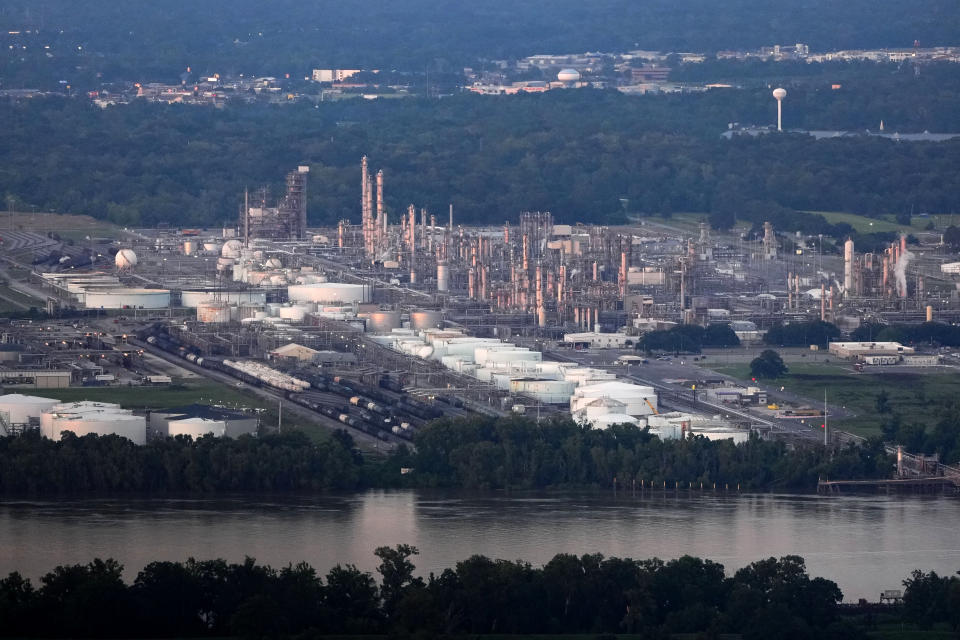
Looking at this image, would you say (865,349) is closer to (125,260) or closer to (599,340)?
(599,340)

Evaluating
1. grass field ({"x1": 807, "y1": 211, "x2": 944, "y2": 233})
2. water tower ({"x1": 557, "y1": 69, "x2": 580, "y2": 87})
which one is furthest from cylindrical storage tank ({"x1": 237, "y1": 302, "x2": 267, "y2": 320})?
water tower ({"x1": 557, "y1": 69, "x2": 580, "y2": 87})

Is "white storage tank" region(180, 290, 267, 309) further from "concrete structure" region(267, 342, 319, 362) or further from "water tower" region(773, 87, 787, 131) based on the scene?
"water tower" region(773, 87, 787, 131)

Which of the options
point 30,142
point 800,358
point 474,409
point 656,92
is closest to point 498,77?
point 656,92

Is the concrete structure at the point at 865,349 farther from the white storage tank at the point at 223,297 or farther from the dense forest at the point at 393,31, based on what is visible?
the dense forest at the point at 393,31

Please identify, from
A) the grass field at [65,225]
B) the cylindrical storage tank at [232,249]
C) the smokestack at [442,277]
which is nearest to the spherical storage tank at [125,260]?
the cylindrical storage tank at [232,249]

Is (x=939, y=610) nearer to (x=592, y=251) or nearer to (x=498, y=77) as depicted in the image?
(x=592, y=251)

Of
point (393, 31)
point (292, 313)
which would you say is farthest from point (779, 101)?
point (292, 313)

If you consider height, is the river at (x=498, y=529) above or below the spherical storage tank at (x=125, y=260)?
below
